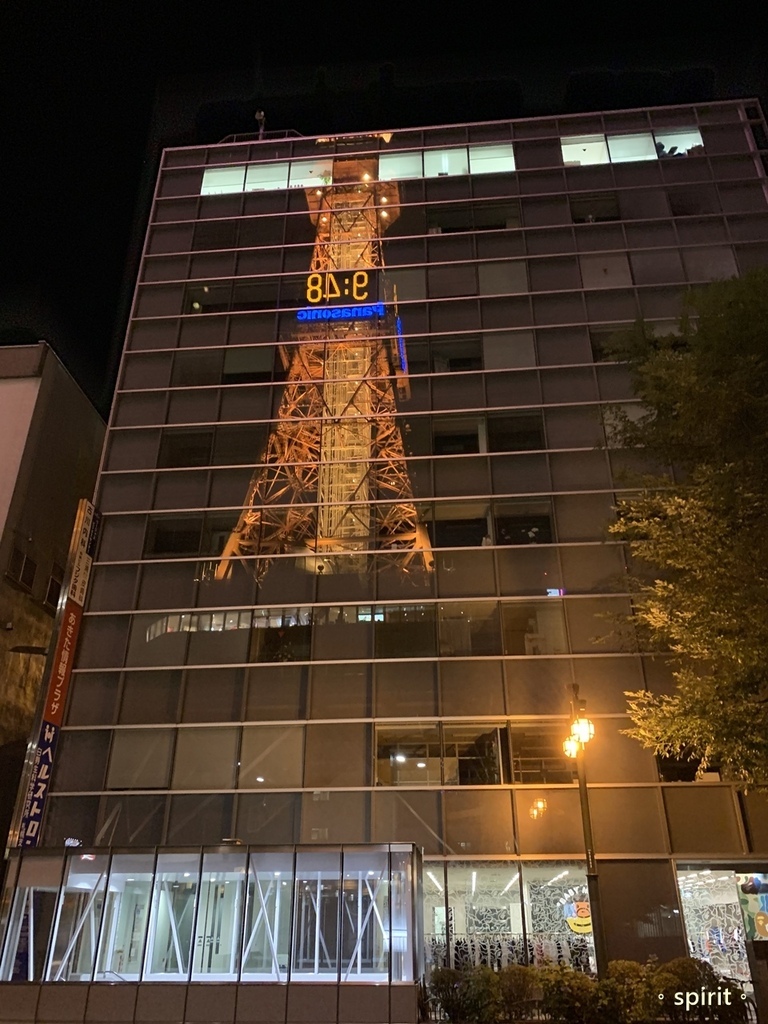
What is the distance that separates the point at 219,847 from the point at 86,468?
19735 millimetres

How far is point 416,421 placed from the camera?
77.9ft

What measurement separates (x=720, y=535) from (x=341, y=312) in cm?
1579

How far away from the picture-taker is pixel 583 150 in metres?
28.3

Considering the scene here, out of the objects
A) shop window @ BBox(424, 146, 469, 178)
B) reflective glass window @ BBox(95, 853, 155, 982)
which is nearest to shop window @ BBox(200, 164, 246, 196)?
shop window @ BBox(424, 146, 469, 178)

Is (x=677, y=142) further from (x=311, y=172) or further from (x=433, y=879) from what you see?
(x=433, y=879)

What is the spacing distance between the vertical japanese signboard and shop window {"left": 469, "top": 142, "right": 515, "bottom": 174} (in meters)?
19.3

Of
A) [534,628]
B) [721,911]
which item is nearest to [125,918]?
[534,628]

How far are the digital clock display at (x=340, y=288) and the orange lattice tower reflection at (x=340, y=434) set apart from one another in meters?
0.04

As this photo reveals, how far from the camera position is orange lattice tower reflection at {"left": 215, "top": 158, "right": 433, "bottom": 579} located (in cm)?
2209

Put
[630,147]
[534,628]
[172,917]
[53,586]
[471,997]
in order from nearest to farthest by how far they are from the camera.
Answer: [471,997], [172,917], [534,628], [53,586], [630,147]

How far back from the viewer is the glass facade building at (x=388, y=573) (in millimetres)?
15656

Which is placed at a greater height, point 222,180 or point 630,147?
point 222,180

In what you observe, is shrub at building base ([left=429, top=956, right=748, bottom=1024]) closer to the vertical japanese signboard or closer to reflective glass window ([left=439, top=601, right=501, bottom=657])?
reflective glass window ([left=439, top=601, right=501, bottom=657])

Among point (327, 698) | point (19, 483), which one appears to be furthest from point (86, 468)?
point (327, 698)
